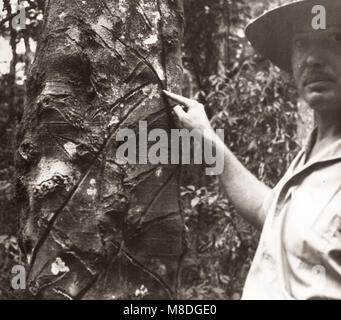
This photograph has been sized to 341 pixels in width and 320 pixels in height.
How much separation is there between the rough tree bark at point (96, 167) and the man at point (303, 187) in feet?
0.48

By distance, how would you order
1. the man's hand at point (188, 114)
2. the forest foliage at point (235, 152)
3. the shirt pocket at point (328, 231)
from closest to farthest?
the shirt pocket at point (328, 231)
the man's hand at point (188, 114)
the forest foliage at point (235, 152)

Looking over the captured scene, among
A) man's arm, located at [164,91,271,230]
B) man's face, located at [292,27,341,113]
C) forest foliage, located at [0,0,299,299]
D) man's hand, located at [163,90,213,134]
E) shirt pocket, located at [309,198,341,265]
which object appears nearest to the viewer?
shirt pocket, located at [309,198,341,265]

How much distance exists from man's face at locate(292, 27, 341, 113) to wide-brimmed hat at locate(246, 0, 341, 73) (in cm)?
5

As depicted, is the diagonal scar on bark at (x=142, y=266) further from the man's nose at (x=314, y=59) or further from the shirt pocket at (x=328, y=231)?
A: the man's nose at (x=314, y=59)

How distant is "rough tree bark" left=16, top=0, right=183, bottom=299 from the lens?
1.59 m

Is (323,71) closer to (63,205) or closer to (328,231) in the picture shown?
(328,231)

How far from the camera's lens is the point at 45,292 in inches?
62.5

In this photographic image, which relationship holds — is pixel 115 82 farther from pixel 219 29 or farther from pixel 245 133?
pixel 219 29

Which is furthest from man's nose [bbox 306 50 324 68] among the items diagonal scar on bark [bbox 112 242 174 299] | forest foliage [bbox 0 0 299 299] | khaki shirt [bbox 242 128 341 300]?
forest foliage [bbox 0 0 299 299]

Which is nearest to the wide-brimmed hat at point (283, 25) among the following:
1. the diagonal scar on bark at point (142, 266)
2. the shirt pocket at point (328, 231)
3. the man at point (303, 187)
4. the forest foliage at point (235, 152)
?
the man at point (303, 187)

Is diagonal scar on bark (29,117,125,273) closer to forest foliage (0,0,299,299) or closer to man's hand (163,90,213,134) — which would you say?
man's hand (163,90,213,134)

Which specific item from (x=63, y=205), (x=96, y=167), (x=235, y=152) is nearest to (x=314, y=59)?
(x=96, y=167)

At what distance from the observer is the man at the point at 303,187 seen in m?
1.43

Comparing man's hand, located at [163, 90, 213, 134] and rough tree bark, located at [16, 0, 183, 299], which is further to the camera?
man's hand, located at [163, 90, 213, 134]
